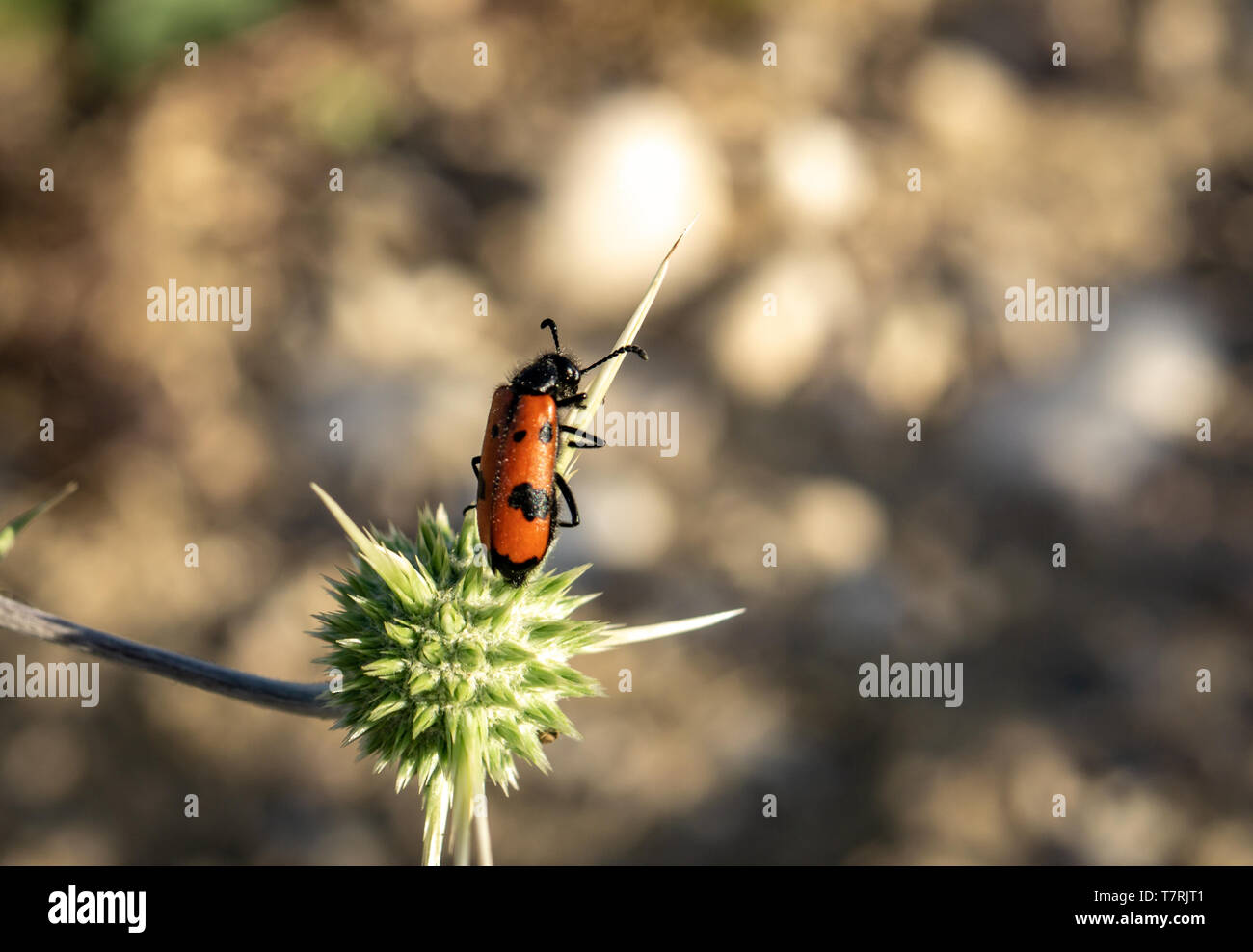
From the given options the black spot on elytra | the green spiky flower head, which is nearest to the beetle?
the black spot on elytra

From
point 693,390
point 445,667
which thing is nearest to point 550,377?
point 445,667

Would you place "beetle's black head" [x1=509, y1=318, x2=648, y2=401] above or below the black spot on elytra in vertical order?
above

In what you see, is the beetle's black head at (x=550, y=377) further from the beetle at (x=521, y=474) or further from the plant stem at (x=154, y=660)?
the plant stem at (x=154, y=660)

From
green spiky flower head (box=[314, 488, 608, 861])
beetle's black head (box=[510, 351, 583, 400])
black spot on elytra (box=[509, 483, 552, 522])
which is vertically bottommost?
green spiky flower head (box=[314, 488, 608, 861])

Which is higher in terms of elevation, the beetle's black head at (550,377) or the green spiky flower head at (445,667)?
the beetle's black head at (550,377)

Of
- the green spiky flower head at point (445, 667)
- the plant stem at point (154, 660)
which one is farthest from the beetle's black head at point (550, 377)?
the plant stem at point (154, 660)

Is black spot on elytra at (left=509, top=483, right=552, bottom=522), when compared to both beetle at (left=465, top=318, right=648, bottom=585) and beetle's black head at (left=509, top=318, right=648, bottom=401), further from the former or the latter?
beetle's black head at (left=509, top=318, right=648, bottom=401)
